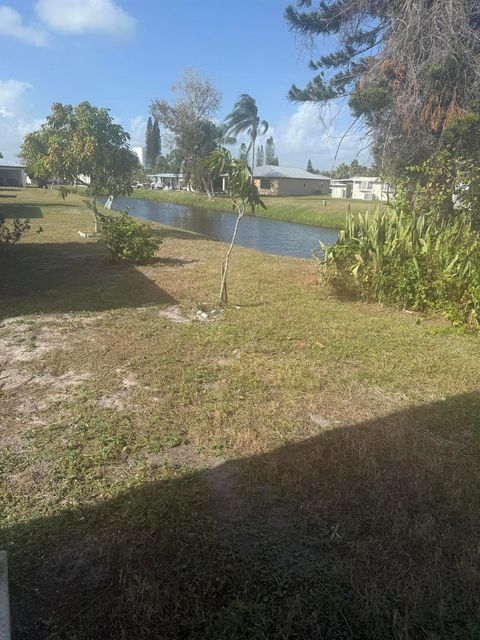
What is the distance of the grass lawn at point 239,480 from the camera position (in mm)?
2088

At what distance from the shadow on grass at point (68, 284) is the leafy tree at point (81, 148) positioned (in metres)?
2.67

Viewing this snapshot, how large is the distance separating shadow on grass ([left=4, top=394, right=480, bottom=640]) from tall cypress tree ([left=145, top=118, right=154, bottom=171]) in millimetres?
108136

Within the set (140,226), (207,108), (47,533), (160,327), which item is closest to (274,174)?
(207,108)

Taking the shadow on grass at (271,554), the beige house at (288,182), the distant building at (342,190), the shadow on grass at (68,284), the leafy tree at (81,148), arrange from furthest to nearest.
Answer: the distant building at (342,190) → the beige house at (288,182) → the leafy tree at (81,148) → the shadow on grass at (68,284) → the shadow on grass at (271,554)

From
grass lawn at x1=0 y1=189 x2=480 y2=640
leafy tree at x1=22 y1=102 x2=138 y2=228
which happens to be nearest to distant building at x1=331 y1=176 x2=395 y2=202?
leafy tree at x1=22 y1=102 x2=138 y2=228

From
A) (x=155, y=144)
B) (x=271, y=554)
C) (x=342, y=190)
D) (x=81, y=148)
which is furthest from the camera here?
(x=155, y=144)

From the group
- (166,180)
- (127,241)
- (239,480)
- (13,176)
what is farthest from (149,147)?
(239,480)

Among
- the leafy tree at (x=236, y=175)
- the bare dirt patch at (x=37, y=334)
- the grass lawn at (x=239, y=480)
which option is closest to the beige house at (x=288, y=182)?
the leafy tree at (x=236, y=175)

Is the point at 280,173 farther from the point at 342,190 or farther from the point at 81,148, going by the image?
the point at 81,148

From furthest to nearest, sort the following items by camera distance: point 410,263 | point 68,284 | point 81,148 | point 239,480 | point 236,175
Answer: point 81,148, point 68,284, point 410,263, point 236,175, point 239,480

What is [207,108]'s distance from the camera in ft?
170

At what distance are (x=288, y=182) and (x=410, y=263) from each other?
186 feet

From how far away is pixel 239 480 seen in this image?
3.00m

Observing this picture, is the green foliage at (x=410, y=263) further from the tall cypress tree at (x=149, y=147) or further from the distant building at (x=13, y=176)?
the tall cypress tree at (x=149, y=147)
